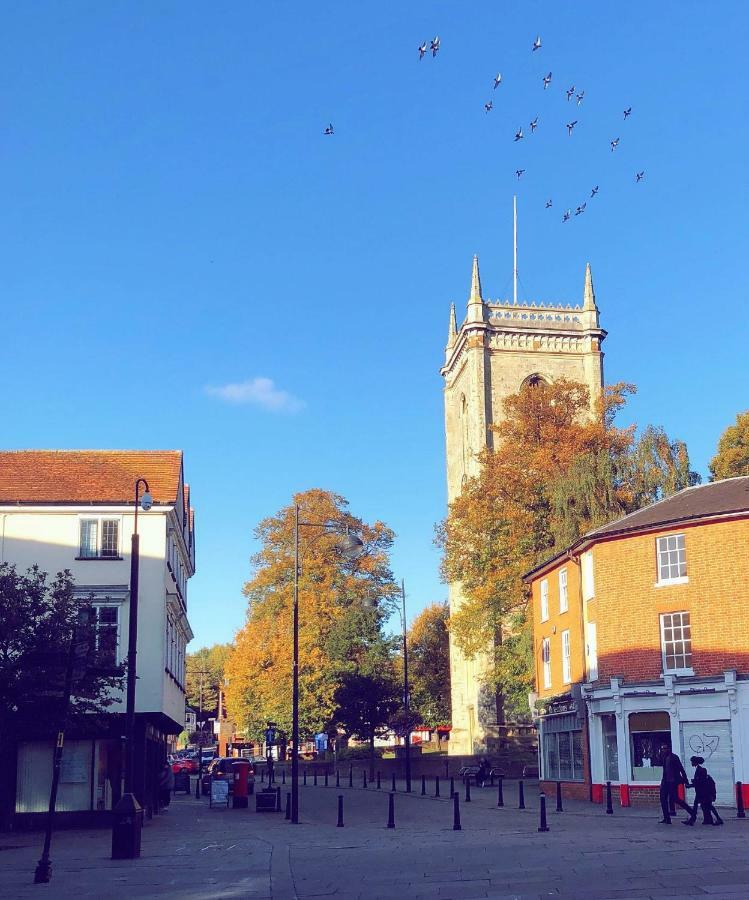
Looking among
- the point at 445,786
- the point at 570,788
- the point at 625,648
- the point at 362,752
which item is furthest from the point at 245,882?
the point at 362,752

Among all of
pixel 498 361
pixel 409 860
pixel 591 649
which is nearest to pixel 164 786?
pixel 591 649

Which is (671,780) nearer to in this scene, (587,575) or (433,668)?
(587,575)

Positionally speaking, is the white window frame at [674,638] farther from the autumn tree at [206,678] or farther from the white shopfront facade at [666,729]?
the autumn tree at [206,678]

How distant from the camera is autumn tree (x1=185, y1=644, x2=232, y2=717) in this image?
123438 mm

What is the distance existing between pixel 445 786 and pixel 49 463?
2607 cm

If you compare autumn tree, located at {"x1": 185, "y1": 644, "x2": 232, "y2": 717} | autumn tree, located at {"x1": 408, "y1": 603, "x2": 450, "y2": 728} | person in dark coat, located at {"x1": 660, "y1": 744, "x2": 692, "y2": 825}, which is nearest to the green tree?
person in dark coat, located at {"x1": 660, "y1": 744, "x2": 692, "y2": 825}

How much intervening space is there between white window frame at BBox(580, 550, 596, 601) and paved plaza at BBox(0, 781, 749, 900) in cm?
758

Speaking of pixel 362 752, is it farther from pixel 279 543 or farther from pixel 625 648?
pixel 625 648

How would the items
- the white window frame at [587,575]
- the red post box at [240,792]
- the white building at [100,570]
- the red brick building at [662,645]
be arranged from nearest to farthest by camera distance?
1. the red brick building at [662,645]
2. the white building at [100,570]
3. the white window frame at [587,575]
4. the red post box at [240,792]

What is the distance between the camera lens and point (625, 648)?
3284 centimetres

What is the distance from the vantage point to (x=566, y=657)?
38281 millimetres

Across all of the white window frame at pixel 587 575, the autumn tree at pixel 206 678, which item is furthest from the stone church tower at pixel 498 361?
the autumn tree at pixel 206 678

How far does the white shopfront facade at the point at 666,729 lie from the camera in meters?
29.5

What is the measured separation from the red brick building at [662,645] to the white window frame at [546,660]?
4.25 meters
